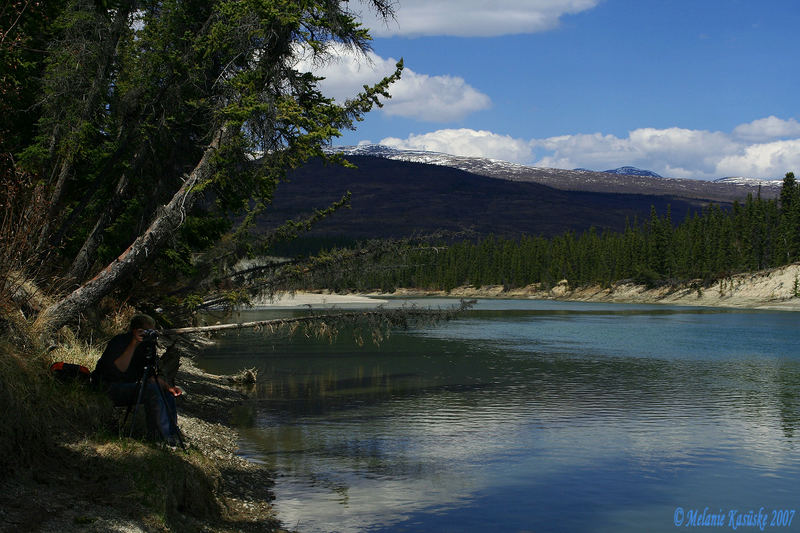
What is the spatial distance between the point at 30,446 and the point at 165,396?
1979 millimetres

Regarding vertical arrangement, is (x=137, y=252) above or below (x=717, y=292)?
above

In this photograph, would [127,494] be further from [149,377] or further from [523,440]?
[523,440]

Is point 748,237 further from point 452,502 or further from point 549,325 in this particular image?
point 452,502

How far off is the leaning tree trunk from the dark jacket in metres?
3.25

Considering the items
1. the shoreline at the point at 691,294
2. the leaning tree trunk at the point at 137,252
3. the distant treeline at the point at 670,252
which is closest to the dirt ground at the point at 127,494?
the leaning tree trunk at the point at 137,252

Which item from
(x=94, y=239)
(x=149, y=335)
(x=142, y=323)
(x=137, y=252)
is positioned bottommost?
(x=149, y=335)

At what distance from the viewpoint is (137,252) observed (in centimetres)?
1352

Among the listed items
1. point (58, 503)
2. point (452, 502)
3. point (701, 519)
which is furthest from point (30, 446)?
point (701, 519)

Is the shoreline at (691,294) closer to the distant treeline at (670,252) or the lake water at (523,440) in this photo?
the distant treeline at (670,252)

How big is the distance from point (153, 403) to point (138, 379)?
0.55m

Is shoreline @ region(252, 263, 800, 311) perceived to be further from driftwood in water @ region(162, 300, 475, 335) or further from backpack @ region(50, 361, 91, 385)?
backpack @ region(50, 361, 91, 385)

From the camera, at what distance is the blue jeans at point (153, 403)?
9.74 meters

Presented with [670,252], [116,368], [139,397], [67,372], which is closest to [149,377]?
[139,397]

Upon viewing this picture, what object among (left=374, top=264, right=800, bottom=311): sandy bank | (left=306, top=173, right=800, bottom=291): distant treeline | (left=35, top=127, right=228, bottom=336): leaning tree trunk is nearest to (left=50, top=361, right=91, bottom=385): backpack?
(left=35, top=127, right=228, bottom=336): leaning tree trunk
